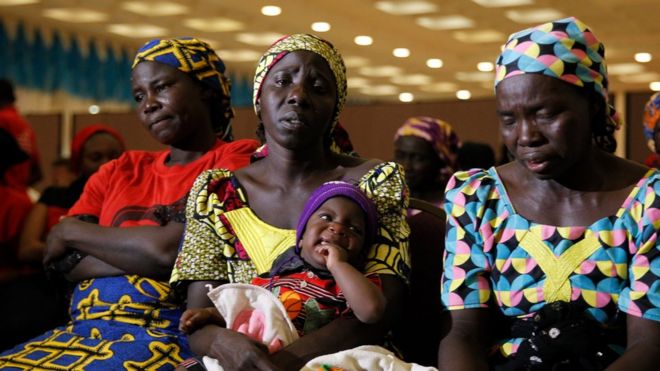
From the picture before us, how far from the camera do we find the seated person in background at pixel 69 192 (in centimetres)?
466

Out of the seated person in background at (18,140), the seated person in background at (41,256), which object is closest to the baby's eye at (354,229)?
the seated person in background at (41,256)

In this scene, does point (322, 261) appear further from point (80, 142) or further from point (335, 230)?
point (80, 142)

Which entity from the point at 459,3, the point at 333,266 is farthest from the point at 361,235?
the point at 459,3

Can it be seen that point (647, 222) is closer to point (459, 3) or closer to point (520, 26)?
point (459, 3)

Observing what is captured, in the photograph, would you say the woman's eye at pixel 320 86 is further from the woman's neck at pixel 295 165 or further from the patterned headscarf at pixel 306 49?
the woman's neck at pixel 295 165

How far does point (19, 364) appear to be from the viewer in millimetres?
2771

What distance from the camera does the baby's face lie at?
97.2 inches

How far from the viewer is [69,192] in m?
5.19

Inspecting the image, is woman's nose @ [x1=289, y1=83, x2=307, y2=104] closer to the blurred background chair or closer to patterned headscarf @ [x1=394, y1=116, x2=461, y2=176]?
the blurred background chair

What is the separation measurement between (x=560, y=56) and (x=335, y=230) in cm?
78

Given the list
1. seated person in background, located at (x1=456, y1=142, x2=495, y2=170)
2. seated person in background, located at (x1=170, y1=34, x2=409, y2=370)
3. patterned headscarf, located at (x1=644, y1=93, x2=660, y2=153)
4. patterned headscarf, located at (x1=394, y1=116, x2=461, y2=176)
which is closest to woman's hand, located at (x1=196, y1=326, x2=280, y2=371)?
seated person in background, located at (x1=170, y1=34, x2=409, y2=370)

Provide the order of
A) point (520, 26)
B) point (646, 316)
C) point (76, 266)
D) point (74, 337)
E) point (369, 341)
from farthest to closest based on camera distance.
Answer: point (520, 26) → point (76, 266) → point (74, 337) → point (369, 341) → point (646, 316)

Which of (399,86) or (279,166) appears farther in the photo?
(399,86)

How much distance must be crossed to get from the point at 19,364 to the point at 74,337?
0.68 ft
